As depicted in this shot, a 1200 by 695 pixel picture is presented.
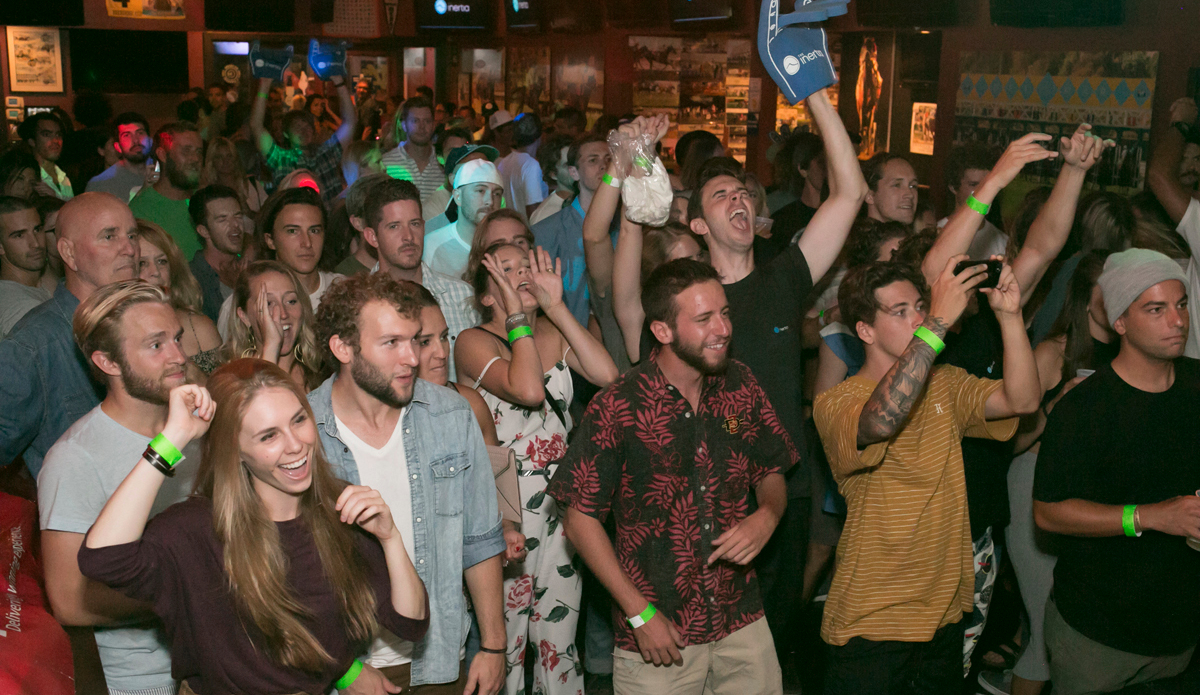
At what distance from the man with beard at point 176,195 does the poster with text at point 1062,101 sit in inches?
201

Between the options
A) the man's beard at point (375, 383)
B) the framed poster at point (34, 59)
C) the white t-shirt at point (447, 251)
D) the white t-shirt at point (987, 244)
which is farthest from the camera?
the framed poster at point (34, 59)

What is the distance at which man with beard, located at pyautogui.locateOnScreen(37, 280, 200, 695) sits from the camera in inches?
90.7

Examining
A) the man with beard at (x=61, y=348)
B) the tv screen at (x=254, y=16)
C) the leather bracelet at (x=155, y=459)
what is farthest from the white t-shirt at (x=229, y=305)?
the tv screen at (x=254, y=16)

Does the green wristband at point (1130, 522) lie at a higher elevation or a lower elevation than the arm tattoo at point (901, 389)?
lower

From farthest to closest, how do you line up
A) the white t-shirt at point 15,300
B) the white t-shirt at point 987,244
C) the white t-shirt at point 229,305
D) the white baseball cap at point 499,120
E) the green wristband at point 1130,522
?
the white baseball cap at point 499,120
the white t-shirt at point 987,244
the white t-shirt at point 15,300
the white t-shirt at point 229,305
the green wristband at point 1130,522

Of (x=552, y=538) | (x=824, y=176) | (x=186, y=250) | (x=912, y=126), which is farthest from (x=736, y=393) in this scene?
(x=912, y=126)

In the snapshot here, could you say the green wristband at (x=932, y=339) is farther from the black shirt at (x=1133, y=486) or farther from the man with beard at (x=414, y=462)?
the man with beard at (x=414, y=462)

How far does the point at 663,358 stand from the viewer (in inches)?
109

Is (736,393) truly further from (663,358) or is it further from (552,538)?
(552,538)

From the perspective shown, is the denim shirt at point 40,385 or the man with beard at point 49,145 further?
the man with beard at point 49,145

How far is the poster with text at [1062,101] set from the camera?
5.64m

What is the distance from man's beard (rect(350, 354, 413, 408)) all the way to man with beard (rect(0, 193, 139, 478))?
→ 1076mm

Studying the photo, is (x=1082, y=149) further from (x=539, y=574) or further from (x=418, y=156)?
(x=418, y=156)

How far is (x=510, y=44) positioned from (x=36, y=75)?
7.50 meters
